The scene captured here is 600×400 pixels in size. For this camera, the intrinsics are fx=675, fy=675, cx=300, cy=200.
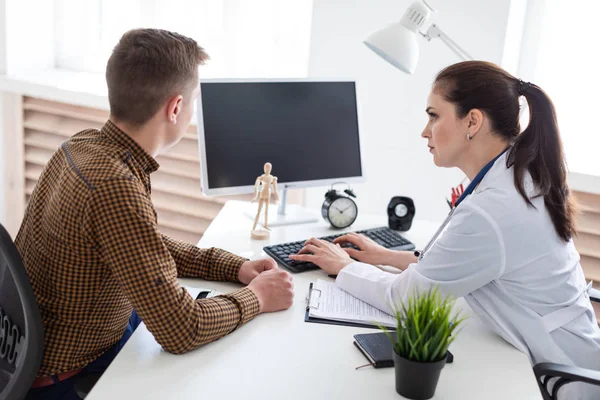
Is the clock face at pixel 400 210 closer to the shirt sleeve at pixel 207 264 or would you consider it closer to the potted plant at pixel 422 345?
the shirt sleeve at pixel 207 264

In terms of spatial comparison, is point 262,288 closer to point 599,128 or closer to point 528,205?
point 528,205

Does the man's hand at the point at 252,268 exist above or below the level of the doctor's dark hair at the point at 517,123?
below

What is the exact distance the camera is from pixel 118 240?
1251 millimetres

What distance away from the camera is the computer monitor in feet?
6.68

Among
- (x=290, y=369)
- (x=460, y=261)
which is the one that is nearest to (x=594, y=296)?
(x=460, y=261)

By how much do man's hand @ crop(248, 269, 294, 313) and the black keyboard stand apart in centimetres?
21

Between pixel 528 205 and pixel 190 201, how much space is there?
2.01m

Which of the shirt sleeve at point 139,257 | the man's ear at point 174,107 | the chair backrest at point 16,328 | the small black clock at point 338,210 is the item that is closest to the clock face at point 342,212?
the small black clock at point 338,210

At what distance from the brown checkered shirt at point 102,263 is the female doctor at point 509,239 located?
0.44 metres

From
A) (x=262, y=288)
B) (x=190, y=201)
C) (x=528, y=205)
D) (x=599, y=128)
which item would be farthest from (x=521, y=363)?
(x=190, y=201)

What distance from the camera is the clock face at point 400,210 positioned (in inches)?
86.4

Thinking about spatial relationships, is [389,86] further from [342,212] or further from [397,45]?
[342,212]

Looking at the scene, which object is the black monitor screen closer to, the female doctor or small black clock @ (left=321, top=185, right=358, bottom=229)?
small black clock @ (left=321, top=185, right=358, bottom=229)

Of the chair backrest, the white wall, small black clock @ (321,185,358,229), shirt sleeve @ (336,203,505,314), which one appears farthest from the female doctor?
the white wall
